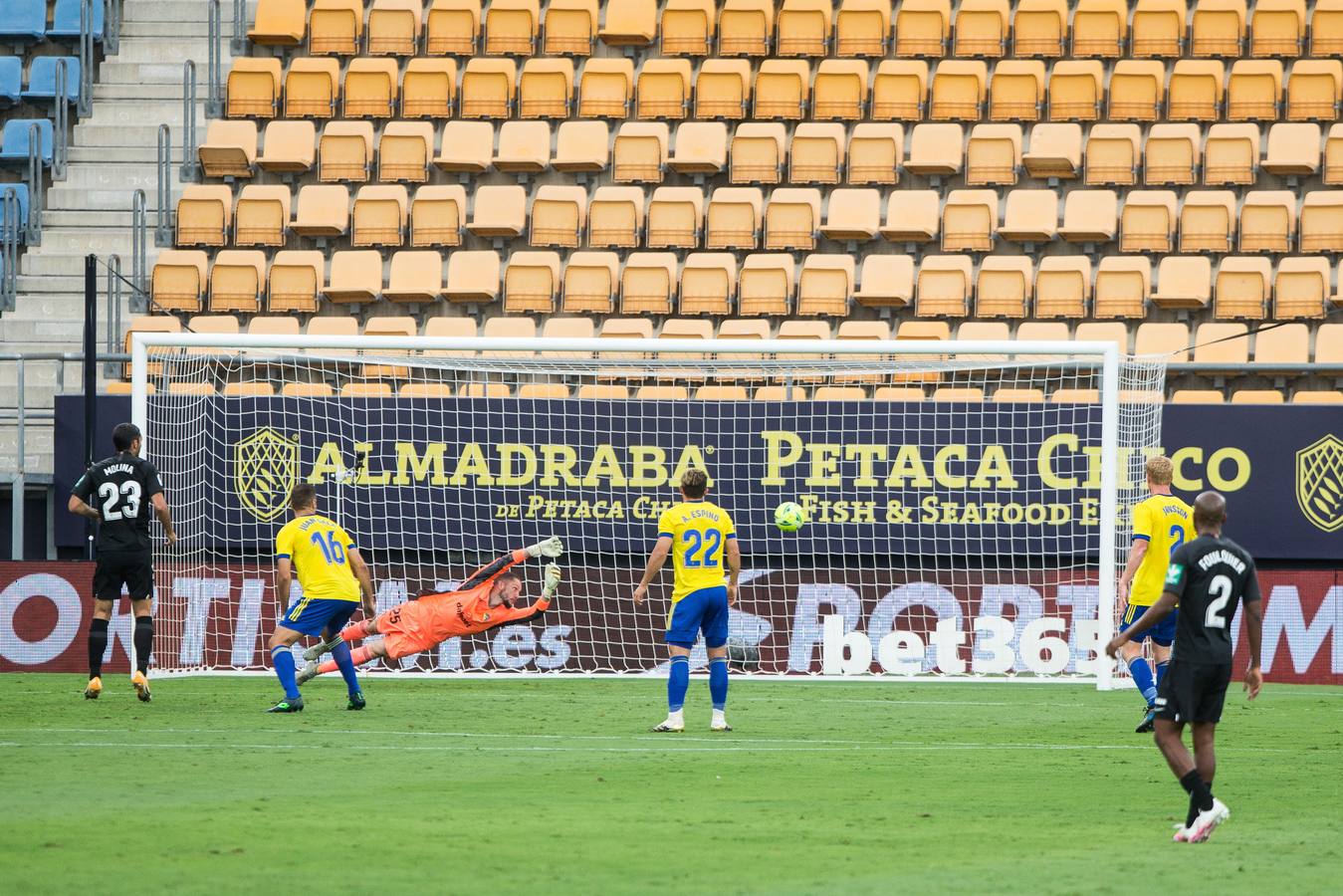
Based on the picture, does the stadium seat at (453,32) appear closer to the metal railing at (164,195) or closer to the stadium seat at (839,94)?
the metal railing at (164,195)

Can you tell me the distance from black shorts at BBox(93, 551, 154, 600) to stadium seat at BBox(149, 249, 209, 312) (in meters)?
6.62

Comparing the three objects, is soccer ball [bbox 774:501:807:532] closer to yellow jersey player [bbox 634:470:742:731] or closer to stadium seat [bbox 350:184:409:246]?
yellow jersey player [bbox 634:470:742:731]

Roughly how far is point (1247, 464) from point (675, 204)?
24.3ft

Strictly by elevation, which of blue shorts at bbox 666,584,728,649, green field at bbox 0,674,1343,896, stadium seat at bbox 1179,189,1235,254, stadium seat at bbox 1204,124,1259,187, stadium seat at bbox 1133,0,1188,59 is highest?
stadium seat at bbox 1133,0,1188,59

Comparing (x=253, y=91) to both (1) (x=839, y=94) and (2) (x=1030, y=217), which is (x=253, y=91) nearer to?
(1) (x=839, y=94)

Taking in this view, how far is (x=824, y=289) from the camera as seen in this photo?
19500 millimetres

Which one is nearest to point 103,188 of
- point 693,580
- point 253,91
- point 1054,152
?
point 253,91

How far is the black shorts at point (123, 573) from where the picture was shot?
45.5 ft

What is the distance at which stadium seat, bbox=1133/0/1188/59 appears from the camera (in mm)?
21531

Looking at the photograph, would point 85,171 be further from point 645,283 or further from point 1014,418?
point 1014,418

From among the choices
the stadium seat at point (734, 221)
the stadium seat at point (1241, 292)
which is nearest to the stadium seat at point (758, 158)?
the stadium seat at point (734, 221)

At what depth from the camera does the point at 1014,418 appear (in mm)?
16609

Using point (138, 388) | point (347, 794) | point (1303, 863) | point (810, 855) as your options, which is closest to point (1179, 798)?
point (1303, 863)

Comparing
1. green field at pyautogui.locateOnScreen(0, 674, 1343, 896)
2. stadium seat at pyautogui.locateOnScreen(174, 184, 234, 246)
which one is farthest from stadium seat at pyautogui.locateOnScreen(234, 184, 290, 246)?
green field at pyautogui.locateOnScreen(0, 674, 1343, 896)
